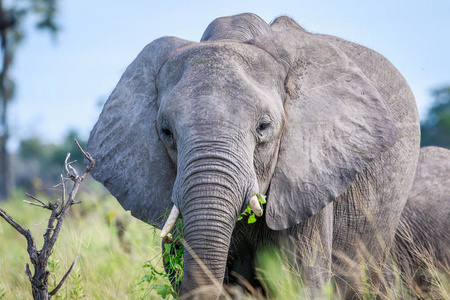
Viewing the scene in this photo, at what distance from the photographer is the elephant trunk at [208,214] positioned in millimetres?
3055

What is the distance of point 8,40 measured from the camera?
2639cm

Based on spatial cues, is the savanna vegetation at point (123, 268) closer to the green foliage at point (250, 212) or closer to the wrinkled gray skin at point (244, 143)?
the green foliage at point (250, 212)

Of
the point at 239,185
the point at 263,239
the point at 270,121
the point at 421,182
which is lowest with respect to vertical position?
the point at 421,182

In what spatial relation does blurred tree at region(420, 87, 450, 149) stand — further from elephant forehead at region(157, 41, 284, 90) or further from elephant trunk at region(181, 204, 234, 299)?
elephant trunk at region(181, 204, 234, 299)

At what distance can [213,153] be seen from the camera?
123 inches

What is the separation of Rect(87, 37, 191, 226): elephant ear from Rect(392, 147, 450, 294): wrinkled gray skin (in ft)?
7.70

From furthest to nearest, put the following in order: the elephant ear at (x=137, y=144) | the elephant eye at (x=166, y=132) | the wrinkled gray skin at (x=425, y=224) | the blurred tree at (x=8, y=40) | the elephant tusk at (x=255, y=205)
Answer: the blurred tree at (x=8, y=40) → the wrinkled gray skin at (x=425, y=224) → the elephant ear at (x=137, y=144) → the elephant eye at (x=166, y=132) → the elephant tusk at (x=255, y=205)

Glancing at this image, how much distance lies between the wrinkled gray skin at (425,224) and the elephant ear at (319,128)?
1656 mm

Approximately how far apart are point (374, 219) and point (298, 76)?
1.33 metres

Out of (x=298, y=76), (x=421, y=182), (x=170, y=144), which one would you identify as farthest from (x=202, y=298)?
(x=421, y=182)

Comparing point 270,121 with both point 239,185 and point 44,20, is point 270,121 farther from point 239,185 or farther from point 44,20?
point 44,20

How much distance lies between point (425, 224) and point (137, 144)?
2895 millimetres

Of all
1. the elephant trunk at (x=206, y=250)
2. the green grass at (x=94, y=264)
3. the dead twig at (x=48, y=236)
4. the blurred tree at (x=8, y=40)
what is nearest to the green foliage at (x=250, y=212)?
the elephant trunk at (x=206, y=250)

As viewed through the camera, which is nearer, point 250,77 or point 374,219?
point 250,77
